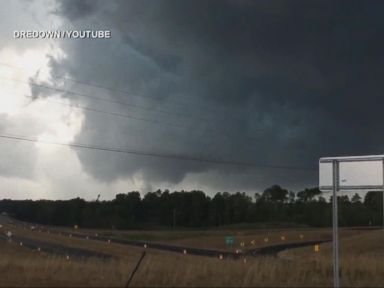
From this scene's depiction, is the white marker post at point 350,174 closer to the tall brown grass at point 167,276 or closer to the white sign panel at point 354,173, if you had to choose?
the white sign panel at point 354,173

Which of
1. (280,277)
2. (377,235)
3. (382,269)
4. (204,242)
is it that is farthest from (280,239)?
(280,277)

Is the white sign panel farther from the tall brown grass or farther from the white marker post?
the tall brown grass

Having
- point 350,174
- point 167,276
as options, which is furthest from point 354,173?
point 167,276

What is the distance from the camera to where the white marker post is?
502 inches

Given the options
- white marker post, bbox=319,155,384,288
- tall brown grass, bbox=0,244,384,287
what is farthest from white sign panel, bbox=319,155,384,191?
tall brown grass, bbox=0,244,384,287

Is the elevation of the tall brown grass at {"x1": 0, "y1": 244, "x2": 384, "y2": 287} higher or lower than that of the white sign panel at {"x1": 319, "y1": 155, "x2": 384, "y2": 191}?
lower

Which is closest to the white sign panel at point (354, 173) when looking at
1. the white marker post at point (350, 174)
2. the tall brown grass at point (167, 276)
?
the white marker post at point (350, 174)

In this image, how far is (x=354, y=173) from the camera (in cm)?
1317

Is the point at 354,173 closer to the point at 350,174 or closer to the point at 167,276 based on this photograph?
the point at 350,174

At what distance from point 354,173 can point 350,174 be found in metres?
0.08

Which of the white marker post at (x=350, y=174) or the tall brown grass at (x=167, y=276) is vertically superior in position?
the white marker post at (x=350, y=174)

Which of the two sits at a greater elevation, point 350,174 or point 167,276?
point 350,174

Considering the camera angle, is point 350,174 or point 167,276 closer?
point 350,174

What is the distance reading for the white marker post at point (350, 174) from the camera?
12.8m
